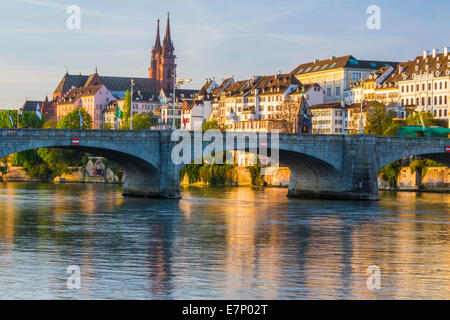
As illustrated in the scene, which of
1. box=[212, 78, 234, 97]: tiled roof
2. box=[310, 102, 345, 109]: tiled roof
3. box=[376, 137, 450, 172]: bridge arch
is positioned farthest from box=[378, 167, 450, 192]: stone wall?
box=[212, 78, 234, 97]: tiled roof

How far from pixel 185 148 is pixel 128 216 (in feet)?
50.5

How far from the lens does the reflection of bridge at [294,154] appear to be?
6116 cm

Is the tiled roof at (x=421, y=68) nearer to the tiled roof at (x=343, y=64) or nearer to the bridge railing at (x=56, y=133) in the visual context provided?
the tiled roof at (x=343, y=64)

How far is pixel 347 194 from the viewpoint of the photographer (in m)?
69.0

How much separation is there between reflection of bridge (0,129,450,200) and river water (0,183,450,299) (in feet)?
16.1

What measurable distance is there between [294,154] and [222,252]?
36.2 m

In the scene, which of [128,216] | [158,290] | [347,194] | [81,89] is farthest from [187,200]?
[81,89]

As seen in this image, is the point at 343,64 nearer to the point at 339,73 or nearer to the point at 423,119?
the point at 339,73

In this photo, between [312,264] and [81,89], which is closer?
[312,264]

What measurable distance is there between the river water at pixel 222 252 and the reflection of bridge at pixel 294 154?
4.91 metres

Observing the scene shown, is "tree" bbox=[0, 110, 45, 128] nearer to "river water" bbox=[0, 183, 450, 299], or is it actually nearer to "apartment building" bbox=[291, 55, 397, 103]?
"apartment building" bbox=[291, 55, 397, 103]

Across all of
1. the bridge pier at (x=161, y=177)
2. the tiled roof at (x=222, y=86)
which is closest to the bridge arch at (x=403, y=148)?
the bridge pier at (x=161, y=177)
